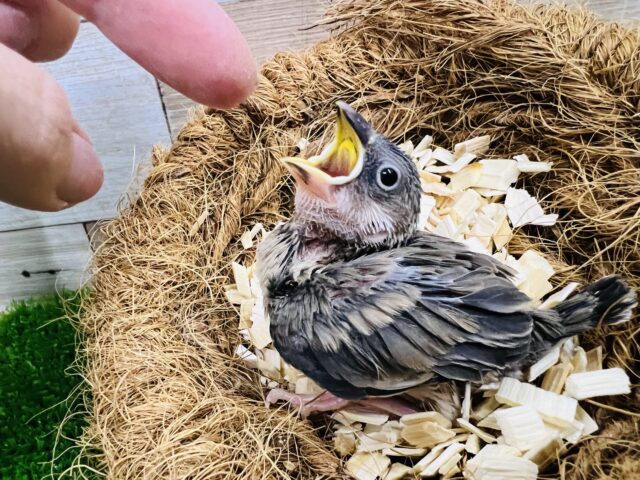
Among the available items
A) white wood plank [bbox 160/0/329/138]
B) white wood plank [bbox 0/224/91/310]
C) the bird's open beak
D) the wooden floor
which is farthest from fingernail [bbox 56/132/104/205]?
white wood plank [bbox 0/224/91/310]

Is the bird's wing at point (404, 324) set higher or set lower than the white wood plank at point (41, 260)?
higher

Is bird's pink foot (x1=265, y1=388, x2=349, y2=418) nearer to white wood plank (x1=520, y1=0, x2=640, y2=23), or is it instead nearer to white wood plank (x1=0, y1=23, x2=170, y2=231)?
white wood plank (x1=0, y1=23, x2=170, y2=231)

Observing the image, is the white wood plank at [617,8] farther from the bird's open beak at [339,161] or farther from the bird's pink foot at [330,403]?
→ the bird's pink foot at [330,403]

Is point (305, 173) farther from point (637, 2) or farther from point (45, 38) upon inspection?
point (637, 2)

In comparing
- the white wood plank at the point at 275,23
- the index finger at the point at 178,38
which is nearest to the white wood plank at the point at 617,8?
the white wood plank at the point at 275,23

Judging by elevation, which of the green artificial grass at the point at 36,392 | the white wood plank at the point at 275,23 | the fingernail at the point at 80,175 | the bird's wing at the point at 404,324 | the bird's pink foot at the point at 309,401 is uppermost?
the fingernail at the point at 80,175

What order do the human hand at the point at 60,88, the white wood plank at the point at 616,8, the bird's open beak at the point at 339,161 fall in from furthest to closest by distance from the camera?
the white wood plank at the point at 616,8
the bird's open beak at the point at 339,161
the human hand at the point at 60,88

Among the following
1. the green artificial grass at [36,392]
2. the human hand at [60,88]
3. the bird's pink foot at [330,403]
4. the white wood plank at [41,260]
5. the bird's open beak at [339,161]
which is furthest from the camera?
the white wood plank at [41,260]
